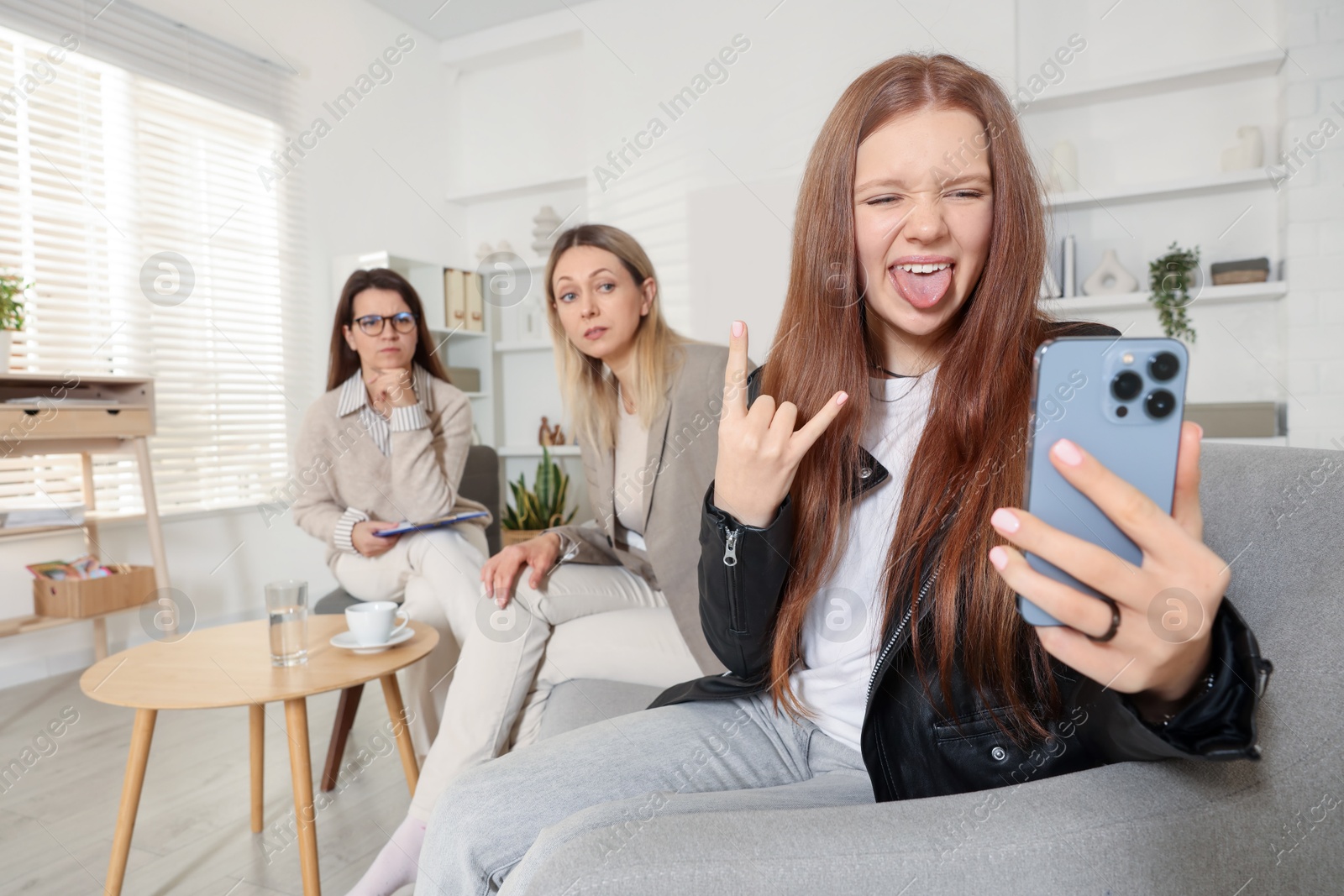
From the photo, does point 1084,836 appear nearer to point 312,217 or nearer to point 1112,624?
point 1112,624

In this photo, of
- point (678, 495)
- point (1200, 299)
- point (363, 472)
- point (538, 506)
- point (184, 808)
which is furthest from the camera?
point (538, 506)

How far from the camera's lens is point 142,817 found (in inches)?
79.0

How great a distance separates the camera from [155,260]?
12.3 feet

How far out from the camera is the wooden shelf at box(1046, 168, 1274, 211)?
317 cm

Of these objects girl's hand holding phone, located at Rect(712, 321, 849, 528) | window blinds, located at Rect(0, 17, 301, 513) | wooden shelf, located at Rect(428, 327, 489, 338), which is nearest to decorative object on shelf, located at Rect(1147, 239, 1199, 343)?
girl's hand holding phone, located at Rect(712, 321, 849, 528)

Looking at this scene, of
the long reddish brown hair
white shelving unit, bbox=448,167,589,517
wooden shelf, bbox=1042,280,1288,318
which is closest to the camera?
the long reddish brown hair

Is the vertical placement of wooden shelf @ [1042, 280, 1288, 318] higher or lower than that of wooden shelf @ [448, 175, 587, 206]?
lower

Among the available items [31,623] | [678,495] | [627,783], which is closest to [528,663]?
[678,495]

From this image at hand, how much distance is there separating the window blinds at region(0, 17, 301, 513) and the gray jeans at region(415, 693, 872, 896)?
3164mm

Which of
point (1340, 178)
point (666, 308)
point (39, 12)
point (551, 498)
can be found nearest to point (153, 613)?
point (551, 498)

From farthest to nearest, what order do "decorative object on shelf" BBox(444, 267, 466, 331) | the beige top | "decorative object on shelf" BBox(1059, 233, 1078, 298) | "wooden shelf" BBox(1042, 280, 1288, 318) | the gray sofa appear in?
"decorative object on shelf" BBox(444, 267, 466, 331) < "decorative object on shelf" BBox(1059, 233, 1078, 298) < "wooden shelf" BBox(1042, 280, 1288, 318) < the beige top < the gray sofa

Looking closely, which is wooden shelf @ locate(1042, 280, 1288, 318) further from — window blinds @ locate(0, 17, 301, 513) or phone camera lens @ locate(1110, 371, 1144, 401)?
window blinds @ locate(0, 17, 301, 513)

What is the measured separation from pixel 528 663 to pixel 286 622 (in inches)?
19.5

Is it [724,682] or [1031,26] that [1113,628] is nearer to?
[724,682]
